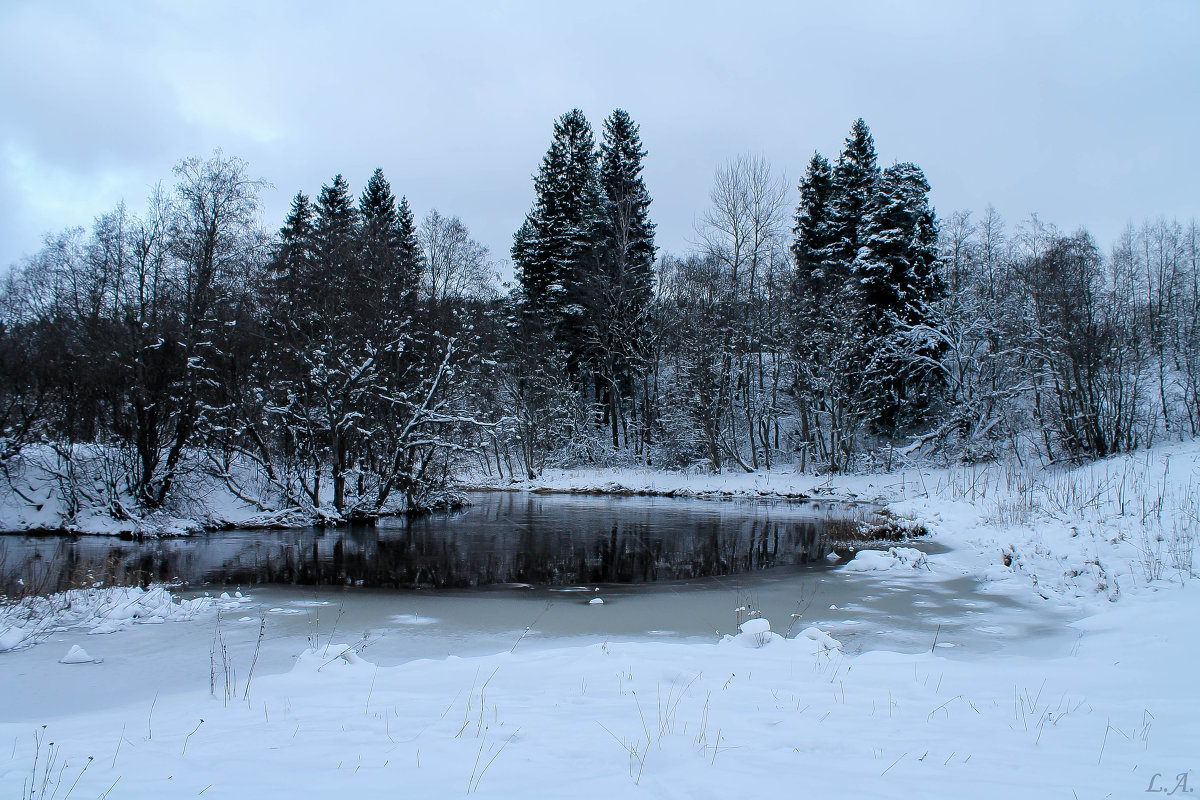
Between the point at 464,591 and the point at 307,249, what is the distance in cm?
1513

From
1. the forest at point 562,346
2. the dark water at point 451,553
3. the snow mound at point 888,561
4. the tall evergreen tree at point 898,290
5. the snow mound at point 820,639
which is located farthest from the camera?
the tall evergreen tree at point 898,290

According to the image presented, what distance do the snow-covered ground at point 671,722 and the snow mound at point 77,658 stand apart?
23mm

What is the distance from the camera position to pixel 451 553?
14102 millimetres

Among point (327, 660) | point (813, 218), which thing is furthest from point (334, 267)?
point (813, 218)

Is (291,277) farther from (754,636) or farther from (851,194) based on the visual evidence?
(851,194)

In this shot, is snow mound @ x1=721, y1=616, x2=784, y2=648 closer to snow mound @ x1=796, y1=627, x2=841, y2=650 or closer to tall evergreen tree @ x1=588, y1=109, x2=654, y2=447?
snow mound @ x1=796, y1=627, x2=841, y2=650

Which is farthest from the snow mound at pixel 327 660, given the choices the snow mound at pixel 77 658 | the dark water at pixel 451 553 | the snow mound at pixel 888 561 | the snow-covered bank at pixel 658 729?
the snow mound at pixel 888 561

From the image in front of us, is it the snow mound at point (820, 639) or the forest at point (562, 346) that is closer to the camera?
the snow mound at point (820, 639)

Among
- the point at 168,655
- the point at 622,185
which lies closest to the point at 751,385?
the point at 622,185

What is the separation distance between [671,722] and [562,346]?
3318cm

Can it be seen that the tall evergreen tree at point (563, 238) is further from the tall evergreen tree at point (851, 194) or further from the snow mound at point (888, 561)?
the snow mound at point (888, 561)

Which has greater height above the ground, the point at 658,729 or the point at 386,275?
the point at 386,275

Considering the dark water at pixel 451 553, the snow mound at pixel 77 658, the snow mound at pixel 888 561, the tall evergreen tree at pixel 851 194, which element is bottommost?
the dark water at pixel 451 553

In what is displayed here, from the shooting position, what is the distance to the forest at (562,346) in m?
18.1
